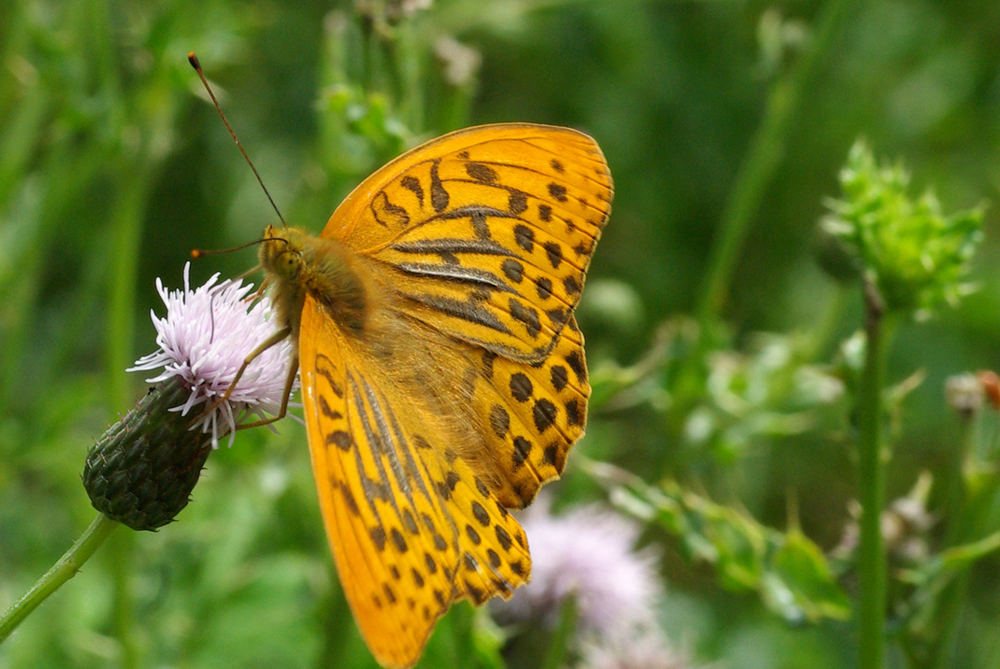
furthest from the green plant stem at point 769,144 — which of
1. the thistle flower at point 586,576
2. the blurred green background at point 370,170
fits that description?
the thistle flower at point 586,576

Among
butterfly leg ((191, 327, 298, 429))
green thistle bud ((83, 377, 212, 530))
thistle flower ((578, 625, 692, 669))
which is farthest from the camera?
thistle flower ((578, 625, 692, 669))

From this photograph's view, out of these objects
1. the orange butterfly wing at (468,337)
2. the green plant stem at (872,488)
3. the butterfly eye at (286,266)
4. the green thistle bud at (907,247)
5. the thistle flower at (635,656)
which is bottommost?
the thistle flower at (635,656)

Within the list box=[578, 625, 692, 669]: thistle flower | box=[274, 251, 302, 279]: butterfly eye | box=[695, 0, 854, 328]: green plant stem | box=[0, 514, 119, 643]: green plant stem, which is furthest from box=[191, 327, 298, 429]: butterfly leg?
box=[695, 0, 854, 328]: green plant stem

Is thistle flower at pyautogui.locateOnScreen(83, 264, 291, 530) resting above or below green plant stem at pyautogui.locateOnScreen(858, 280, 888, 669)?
above

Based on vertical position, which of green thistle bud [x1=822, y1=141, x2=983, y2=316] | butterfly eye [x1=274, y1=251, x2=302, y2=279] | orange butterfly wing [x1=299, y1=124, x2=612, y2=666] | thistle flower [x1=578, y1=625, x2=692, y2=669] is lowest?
thistle flower [x1=578, y1=625, x2=692, y2=669]

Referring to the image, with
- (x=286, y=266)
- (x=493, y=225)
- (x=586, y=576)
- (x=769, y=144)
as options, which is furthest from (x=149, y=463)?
(x=769, y=144)

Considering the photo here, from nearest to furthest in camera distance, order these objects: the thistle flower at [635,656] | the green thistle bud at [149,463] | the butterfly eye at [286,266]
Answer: the green thistle bud at [149,463]
the butterfly eye at [286,266]
the thistle flower at [635,656]

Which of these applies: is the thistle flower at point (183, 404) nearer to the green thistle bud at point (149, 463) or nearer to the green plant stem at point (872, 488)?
the green thistle bud at point (149, 463)

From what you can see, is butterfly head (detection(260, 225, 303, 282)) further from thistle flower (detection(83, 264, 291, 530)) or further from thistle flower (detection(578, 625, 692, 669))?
thistle flower (detection(578, 625, 692, 669))
